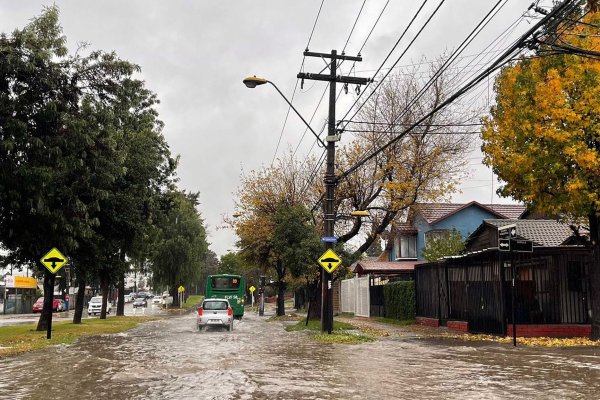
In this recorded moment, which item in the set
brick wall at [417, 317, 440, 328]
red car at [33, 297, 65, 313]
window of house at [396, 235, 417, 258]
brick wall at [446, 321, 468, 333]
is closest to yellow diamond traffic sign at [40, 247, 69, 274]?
brick wall at [446, 321, 468, 333]

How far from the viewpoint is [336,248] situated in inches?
1130

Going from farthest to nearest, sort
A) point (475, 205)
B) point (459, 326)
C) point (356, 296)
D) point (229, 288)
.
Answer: point (475, 205)
point (229, 288)
point (356, 296)
point (459, 326)

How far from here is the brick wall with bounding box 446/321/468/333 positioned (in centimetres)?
2396

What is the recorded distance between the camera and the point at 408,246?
49688 mm

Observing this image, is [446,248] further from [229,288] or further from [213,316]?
[229,288]

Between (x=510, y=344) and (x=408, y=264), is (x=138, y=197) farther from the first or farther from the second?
(x=408, y=264)

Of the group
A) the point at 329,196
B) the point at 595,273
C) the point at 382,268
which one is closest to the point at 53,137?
the point at 329,196

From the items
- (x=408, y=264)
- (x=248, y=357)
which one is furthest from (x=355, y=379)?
(x=408, y=264)

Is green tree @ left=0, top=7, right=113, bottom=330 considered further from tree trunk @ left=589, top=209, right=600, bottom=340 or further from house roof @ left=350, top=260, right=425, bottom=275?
house roof @ left=350, top=260, right=425, bottom=275

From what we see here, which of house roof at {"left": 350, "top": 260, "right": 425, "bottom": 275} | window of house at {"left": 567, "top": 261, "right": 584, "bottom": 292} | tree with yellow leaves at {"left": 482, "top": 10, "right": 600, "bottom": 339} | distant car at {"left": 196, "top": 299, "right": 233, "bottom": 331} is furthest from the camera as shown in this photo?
house roof at {"left": 350, "top": 260, "right": 425, "bottom": 275}

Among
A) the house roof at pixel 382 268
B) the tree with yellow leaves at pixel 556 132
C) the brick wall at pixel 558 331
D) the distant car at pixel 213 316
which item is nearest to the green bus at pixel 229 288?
the house roof at pixel 382 268

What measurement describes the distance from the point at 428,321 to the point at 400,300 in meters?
5.09

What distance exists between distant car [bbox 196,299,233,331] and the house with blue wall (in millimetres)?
20106

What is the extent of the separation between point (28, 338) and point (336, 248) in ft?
45.4
